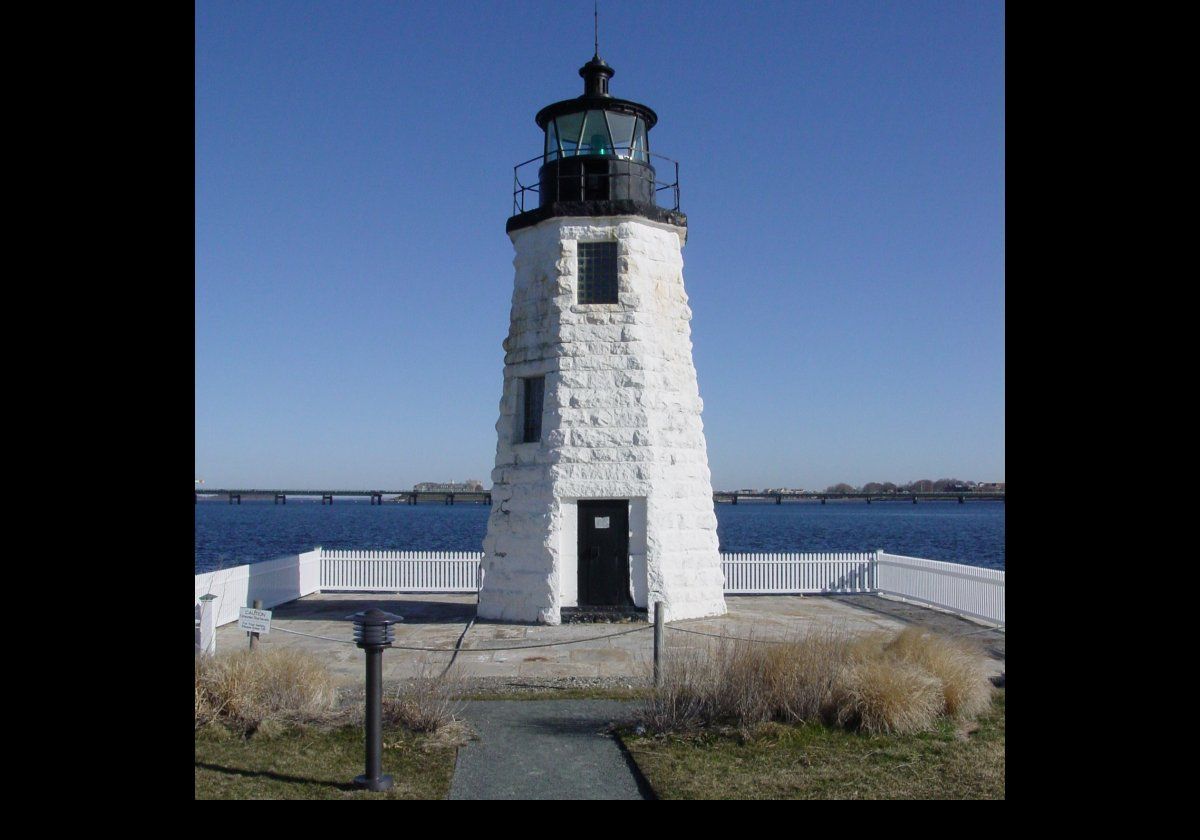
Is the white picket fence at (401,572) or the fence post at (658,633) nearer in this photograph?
the fence post at (658,633)

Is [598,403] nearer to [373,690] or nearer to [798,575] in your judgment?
[798,575]

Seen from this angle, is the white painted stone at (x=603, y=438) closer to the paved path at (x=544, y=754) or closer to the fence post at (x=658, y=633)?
the fence post at (x=658, y=633)

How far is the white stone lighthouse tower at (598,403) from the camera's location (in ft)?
48.0

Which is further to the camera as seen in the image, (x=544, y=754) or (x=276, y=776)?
(x=544, y=754)

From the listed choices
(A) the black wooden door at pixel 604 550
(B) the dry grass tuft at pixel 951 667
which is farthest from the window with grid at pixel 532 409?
(B) the dry grass tuft at pixel 951 667

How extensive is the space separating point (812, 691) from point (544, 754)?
2.43m

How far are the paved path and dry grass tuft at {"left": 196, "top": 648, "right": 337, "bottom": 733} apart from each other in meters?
1.44

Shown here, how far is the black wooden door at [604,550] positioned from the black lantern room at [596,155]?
4.82 meters

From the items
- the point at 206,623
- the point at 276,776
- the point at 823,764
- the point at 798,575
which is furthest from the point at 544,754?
the point at 798,575

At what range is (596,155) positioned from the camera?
15.6 meters
